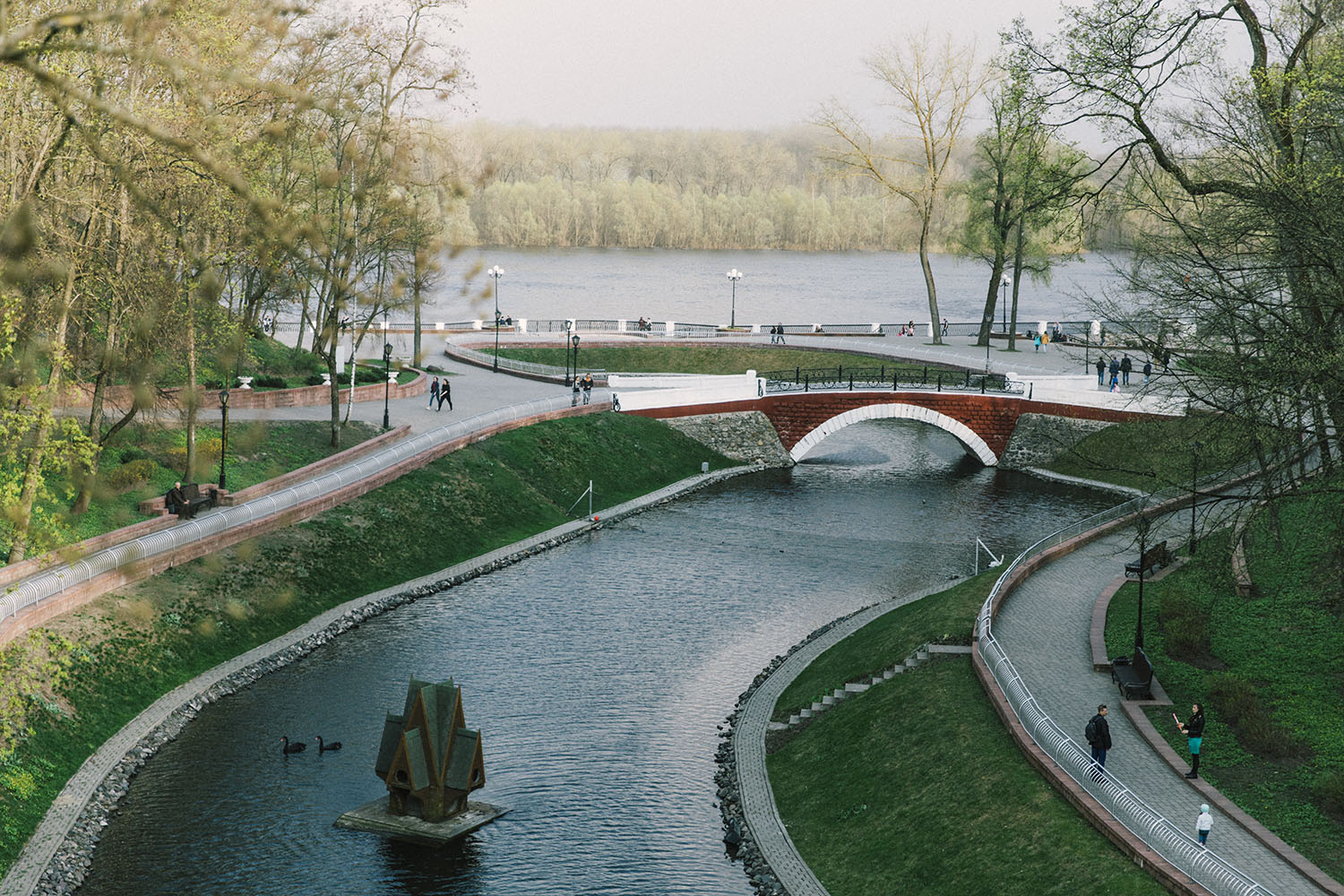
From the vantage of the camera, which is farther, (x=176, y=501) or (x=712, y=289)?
(x=712, y=289)

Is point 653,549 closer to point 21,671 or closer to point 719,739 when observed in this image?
point 719,739

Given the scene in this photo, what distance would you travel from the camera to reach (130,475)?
38.8 meters

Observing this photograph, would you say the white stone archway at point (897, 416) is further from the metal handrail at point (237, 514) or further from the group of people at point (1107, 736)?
the group of people at point (1107, 736)

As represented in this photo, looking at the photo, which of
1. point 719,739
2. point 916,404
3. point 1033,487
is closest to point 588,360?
point 916,404

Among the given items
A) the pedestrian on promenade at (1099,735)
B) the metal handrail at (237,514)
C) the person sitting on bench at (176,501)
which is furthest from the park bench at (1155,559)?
the person sitting on bench at (176,501)

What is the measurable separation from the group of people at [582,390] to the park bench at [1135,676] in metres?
34.6

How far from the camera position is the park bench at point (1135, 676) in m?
26.8

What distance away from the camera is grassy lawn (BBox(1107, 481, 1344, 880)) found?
2159 centimetres

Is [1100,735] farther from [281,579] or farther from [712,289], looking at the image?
[712,289]

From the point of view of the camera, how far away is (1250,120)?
26.8m

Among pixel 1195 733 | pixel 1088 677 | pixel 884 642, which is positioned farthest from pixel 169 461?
pixel 1195 733

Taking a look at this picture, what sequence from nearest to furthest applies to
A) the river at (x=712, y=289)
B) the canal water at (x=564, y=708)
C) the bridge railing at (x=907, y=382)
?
the canal water at (x=564, y=708), the bridge railing at (x=907, y=382), the river at (x=712, y=289)

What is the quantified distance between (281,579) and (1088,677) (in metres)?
22.9

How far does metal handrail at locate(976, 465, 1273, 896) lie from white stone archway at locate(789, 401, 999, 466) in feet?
103
